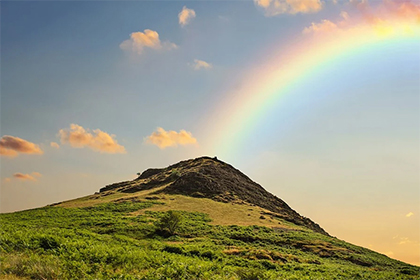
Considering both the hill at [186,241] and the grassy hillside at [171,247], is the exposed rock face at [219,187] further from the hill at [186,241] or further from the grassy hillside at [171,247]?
the grassy hillside at [171,247]

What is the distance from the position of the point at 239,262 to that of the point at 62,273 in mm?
19067

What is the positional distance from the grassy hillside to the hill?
7cm

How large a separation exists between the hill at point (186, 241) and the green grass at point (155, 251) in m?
0.07

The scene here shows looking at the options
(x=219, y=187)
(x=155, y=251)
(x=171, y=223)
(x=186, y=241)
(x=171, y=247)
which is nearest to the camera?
(x=155, y=251)

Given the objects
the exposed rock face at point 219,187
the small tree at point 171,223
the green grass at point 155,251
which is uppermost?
the exposed rock face at point 219,187

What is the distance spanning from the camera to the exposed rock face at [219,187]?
80562mm

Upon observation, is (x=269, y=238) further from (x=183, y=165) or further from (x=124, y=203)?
(x=183, y=165)

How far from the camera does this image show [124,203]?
67.7 metres

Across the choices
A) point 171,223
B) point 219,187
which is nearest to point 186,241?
point 171,223

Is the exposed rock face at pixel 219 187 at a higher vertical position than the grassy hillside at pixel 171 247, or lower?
higher

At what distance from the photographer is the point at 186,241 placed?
40969 millimetres

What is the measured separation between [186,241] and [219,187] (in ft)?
144

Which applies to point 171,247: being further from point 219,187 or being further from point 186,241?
point 219,187

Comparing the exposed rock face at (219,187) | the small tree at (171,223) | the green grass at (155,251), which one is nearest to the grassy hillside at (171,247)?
the green grass at (155,251)
